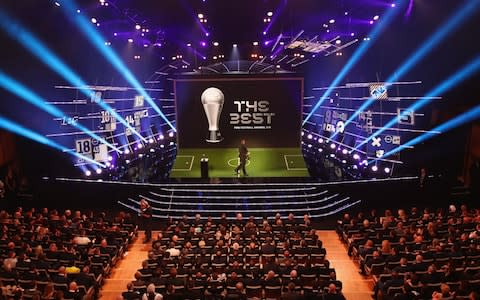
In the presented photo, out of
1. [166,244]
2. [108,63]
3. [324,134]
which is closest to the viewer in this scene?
[166,244]

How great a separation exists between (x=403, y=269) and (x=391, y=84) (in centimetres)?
1110

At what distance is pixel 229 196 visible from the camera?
62.6 feet

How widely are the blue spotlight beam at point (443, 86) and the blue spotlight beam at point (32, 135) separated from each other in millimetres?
13582

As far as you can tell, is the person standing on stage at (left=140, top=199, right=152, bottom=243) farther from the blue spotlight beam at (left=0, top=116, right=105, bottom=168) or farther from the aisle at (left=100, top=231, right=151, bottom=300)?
the blue spotlight beam at (left=0, top=116, right=105, bottom=168)

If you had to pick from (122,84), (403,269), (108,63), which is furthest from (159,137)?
(403,269)

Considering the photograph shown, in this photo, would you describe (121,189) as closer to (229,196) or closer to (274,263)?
(229,196)

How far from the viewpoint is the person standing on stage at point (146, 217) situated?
54.2ft

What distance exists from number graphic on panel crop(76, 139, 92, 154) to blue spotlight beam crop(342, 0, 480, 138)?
1304cm

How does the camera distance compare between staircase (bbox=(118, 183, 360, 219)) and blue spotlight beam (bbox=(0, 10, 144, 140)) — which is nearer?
blue spotlight beam (bbox=(0, 10, 144, 140))

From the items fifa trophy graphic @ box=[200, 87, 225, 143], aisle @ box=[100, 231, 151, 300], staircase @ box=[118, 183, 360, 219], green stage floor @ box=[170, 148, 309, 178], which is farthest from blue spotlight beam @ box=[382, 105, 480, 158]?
aisle @ box=[100, 231, 151, 300]

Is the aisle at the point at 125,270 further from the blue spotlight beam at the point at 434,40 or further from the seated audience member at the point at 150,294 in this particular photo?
the blue spotlight beam at the point at 434,40

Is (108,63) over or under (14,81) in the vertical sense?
over

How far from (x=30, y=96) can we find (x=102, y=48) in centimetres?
526

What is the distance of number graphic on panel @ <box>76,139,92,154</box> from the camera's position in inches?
752
